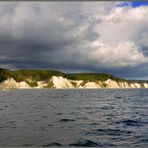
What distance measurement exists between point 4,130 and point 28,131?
1.92 metres

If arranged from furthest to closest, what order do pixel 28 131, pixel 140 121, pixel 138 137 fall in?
pixel 140 121 → pixel 28 131 → pixel 138 137

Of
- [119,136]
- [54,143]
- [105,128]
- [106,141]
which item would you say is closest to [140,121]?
[105,128]

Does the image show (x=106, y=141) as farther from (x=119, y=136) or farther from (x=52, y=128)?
(x=52, y=128)

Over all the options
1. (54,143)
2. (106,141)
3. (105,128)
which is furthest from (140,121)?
(54,143)

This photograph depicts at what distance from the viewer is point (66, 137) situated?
2009cm

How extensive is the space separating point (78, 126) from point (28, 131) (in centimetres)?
491

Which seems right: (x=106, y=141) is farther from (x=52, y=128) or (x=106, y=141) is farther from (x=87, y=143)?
(x=52, y=128)

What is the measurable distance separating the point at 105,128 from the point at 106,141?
17.8 ft

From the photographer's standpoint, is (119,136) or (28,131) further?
(28,131)

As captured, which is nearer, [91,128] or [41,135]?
[41,135]

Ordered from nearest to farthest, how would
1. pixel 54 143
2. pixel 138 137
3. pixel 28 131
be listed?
1. pixel 54 143
2. pixel 138 137
3. pixel 28 131

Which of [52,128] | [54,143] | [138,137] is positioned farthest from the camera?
[52,128]

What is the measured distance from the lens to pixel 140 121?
2816cm


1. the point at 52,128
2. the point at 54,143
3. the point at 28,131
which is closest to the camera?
the point at 54,143
